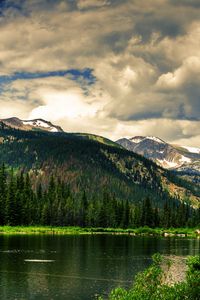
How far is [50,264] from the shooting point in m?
90.1

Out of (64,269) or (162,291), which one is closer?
(162,291)

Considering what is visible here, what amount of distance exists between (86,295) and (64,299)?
4.00 meters

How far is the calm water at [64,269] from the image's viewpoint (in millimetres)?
64688

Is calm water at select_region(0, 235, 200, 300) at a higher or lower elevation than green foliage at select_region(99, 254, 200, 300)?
lower

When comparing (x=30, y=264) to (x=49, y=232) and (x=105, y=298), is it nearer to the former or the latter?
(x=105, y=298)

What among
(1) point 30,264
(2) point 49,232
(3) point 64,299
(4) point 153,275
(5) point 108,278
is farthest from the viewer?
(2) point 49,232

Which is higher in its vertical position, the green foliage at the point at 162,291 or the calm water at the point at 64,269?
the green foliage at the point at 162,291

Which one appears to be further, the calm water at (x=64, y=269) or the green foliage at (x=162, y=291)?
the calm water at (x=64, y=269)

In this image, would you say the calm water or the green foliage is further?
the calm water

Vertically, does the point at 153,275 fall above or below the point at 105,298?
above

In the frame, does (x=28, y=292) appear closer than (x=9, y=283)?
Yes

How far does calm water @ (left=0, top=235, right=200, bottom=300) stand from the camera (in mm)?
64688

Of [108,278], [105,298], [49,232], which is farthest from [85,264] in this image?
[49,232]

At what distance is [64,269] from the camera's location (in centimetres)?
8512
